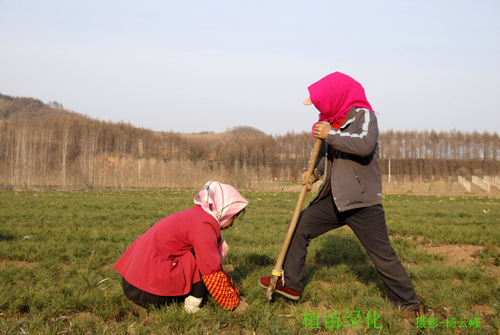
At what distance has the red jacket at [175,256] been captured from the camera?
2908 mm

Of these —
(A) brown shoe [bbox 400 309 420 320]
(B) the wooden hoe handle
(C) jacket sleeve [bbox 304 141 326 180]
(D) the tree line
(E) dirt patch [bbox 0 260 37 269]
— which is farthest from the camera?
(D) the tree line

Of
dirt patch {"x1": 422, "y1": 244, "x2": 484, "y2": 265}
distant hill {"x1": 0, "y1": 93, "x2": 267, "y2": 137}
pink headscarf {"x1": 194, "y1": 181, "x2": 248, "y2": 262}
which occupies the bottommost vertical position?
dirt patch {"x1": 422, "y1": 244, "x2": 484, "y2": 265}

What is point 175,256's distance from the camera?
10.2ft

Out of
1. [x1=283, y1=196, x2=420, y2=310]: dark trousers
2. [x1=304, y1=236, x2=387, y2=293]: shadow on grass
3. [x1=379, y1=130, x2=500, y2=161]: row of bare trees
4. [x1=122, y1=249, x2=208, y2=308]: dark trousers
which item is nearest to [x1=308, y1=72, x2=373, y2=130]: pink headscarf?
[x1=283, y1=196, x2=420, y2=310]: dark trousers

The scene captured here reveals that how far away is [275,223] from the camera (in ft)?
30.9

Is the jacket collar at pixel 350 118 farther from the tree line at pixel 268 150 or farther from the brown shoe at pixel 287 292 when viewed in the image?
the tree line at pixel 268 150

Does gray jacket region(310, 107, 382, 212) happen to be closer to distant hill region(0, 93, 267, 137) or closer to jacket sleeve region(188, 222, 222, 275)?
jacket sleeve region(188, 222, 222, 275)

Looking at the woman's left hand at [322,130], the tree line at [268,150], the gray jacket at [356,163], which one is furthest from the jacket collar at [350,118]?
the tree line at [268,150]

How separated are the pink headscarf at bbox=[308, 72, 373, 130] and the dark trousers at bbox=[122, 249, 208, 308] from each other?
6.06 feet

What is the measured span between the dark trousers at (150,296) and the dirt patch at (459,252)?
166 inches

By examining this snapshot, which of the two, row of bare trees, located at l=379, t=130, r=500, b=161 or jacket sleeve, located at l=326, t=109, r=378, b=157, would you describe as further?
row of bare trees, located at l=379, t=130, r=500, b=161

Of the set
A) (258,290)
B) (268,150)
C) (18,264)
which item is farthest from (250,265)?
(268,150)

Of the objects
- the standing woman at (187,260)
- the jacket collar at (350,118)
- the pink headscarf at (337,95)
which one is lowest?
the standing woman at (187,260)

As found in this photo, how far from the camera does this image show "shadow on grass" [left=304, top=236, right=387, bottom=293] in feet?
14.5
